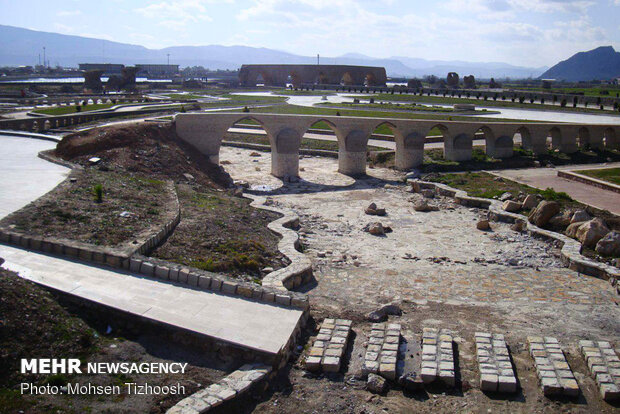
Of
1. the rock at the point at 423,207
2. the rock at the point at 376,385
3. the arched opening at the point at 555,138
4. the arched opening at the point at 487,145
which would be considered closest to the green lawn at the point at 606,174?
the arched opening at the point at 487,145

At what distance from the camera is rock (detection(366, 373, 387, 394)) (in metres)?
8.33

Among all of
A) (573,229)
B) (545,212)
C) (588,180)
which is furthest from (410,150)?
(573,229)

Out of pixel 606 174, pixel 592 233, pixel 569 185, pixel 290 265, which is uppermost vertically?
pixel 606 174

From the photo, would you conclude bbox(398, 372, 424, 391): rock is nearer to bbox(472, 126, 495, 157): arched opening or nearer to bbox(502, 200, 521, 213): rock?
bbox(502, 200, 521, 213): rock

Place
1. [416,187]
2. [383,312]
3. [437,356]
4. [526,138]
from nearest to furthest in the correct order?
[437,356]
[383,312]
[416,187]
[526,138]

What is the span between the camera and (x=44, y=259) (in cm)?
1077

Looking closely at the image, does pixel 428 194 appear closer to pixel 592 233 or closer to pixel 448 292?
pixel 592 233

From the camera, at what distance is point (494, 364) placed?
350 inches

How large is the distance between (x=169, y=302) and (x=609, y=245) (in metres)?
Answer: 12.0

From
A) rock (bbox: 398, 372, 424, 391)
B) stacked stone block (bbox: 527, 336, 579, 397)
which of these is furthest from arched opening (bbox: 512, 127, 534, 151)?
rock (bbox: 398, 372, 424, 391)

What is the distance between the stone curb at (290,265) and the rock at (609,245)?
27.2 ft

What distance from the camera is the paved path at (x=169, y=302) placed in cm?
888

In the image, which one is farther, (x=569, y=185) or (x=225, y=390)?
(x=569, y=185)

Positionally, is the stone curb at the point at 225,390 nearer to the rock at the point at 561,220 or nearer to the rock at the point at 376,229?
the rock at the point at 376,229
